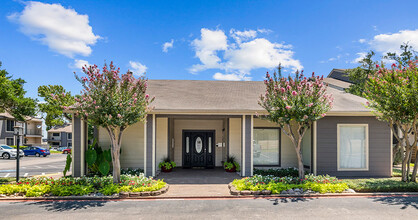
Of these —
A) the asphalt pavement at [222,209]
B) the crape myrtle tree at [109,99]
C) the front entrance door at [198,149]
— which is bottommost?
the asphalt pavement at [222,209]

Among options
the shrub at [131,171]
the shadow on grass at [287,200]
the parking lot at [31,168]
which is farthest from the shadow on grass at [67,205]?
the parking lot at [31,168]

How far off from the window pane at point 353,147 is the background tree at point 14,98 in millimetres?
13167

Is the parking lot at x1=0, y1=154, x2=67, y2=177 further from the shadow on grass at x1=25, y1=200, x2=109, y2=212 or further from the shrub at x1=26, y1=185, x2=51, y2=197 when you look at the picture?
the shadow on grass at x1=25, y1=200, x2=109, y2=212

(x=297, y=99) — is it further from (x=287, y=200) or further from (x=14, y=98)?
(x=14, y=98)

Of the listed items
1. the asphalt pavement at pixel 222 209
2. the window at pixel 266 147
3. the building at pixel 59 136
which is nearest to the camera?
the asphalt pavement at pixel 222 209

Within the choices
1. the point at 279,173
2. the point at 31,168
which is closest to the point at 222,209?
the point at 279,173

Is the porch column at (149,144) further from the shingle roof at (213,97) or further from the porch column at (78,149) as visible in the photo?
the porch column at (78,149)

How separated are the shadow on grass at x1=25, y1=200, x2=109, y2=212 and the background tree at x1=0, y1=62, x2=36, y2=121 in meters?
5.16

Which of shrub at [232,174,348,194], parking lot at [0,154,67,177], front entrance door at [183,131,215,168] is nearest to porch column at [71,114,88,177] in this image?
parking lot at [0,154,67,177]

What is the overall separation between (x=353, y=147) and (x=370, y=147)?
693 mm

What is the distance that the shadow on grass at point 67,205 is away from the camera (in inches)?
287

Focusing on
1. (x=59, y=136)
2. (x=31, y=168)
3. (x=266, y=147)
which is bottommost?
(x=31, y=168)

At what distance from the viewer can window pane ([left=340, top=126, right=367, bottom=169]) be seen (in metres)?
11.9

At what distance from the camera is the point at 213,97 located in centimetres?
1313
